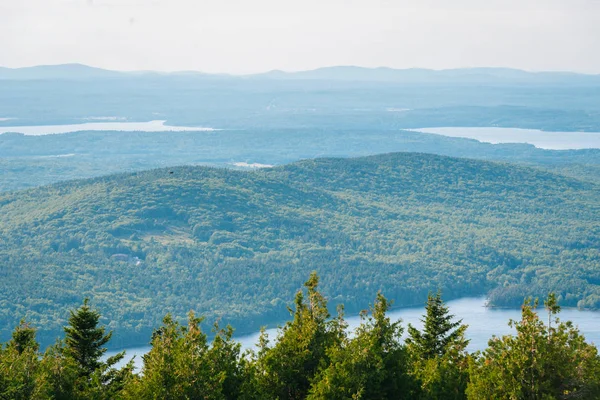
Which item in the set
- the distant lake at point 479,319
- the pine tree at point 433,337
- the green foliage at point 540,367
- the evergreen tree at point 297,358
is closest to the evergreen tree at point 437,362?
the pine tree at point 433,337

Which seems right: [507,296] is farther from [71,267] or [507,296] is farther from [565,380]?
[565,380]

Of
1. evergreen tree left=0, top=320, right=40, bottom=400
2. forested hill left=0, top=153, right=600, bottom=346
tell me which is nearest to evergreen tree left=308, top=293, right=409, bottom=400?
evergreen tree left=0, top=320, right=40, bottom=400

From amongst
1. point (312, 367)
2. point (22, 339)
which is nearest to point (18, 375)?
point (22, 339)

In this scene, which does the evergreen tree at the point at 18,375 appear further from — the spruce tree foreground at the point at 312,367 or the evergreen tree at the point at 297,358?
the evergreen tree at the point at 297,358

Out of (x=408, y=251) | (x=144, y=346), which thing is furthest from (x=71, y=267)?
(x=408, y=251)

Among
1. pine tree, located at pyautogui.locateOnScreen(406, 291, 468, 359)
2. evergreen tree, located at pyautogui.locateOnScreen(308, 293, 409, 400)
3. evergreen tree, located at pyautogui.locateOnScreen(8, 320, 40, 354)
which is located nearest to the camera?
evergreen tree, located at pyautogui.locateOnScreen(308, 293, 409, 400)

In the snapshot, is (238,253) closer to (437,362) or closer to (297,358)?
(437,362)

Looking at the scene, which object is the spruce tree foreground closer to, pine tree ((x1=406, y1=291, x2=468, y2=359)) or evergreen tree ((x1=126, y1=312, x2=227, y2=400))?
evergreen tree ((x1=126, y1=312, x2=227, y2=400))
